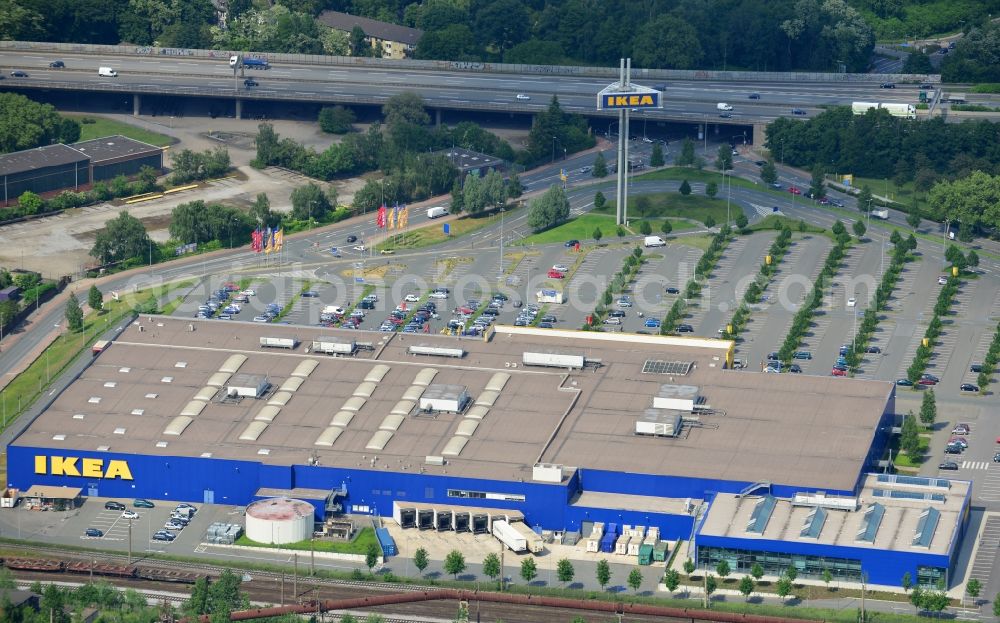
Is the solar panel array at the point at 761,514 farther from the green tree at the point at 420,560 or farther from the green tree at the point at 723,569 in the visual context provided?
the green tree at the point at 420,560

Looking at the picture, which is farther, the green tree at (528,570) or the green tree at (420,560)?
the green tree at (420,560)

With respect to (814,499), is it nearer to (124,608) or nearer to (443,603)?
(443,603)

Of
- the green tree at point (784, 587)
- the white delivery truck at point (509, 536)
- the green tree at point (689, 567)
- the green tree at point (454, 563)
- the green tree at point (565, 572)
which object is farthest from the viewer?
the white delivery truck at point (509, 536)

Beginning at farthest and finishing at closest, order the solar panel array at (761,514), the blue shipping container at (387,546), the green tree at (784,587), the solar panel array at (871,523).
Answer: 1. the blue shipping container at (387,546)
2. the solar panel array at (761,514)
3. the solar panel array at (871,523)
4. the green tree at (784,587)

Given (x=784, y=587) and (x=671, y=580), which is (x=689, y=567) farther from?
(x=784, y=587)

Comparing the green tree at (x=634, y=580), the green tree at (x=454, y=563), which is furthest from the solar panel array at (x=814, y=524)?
the green tree at (x=454, y=563)

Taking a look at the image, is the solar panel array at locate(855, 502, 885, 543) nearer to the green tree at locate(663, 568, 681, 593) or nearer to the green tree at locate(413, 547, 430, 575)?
the green tree at locate(663, 568, 681, 593)
